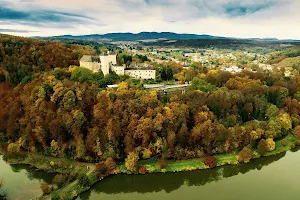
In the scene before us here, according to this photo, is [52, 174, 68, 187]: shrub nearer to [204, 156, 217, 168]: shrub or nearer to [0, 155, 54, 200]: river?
[0, 155, 54, 200]: river

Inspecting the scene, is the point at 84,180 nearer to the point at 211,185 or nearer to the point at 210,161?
the point at 211,185

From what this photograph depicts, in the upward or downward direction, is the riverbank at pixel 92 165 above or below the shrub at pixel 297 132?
below

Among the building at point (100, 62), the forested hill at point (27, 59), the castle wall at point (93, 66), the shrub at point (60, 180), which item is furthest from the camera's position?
the forested hill at point (27, 59)

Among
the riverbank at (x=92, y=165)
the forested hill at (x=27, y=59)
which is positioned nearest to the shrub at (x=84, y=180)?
the riverbank at (x=92, y=165)

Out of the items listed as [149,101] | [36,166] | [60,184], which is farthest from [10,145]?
[149,101]

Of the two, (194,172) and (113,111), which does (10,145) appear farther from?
(194,172)

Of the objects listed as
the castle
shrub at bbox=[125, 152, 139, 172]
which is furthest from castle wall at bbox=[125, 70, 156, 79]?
shrub at bbox=[125, 152, 139, 172]

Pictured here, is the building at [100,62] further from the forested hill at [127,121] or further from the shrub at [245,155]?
the shrub at [245,155]
